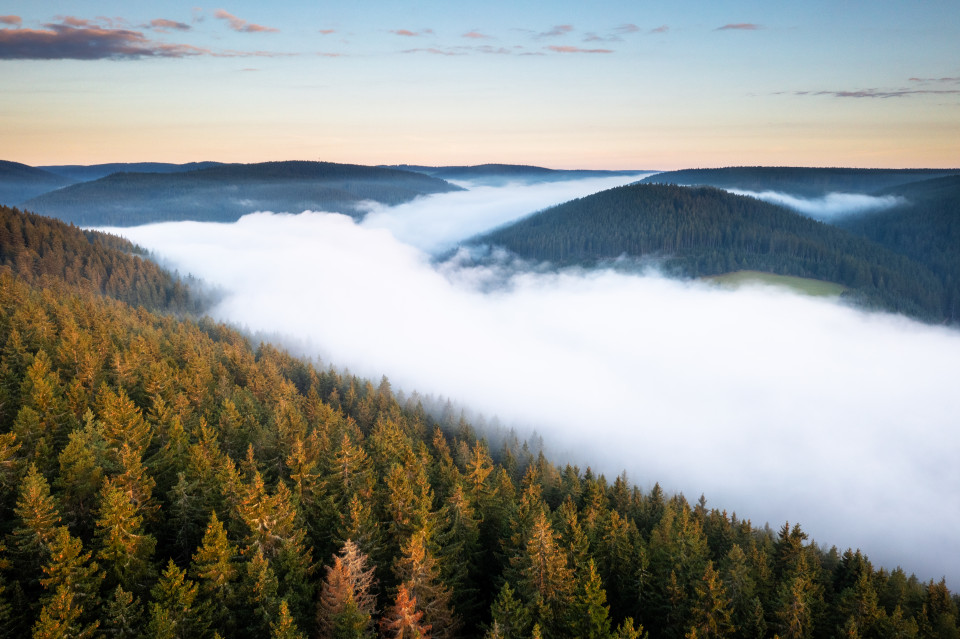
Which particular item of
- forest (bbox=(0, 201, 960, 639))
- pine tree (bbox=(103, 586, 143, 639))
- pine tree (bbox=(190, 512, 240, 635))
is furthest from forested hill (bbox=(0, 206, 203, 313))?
pine tree (bbox=(103, 586, 143, 639))

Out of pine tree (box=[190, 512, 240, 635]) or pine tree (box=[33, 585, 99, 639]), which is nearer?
pine tree (box=[33, 585, 99, 639])

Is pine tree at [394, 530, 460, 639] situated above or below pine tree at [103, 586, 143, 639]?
below

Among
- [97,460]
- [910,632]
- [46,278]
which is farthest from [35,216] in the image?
[910,632]

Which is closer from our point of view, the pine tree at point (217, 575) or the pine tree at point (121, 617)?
the pine tree at point (121, 617)

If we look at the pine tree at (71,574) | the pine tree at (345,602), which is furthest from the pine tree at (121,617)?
the pine tree at (345,602)

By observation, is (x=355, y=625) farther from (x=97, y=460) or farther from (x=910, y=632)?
(x=910, y=632)

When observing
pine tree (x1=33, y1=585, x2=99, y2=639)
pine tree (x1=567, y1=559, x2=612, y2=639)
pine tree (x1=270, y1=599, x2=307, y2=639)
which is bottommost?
pine tree (x1=567, y1=559, x2=612, y2=639)

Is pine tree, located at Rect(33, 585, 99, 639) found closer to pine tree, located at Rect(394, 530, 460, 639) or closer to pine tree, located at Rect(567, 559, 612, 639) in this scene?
pine tree, located at Rect(394, 530, 460, 639)

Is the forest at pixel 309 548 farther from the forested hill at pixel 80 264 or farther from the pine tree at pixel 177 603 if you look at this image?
the forested hill at pixel 80 264
